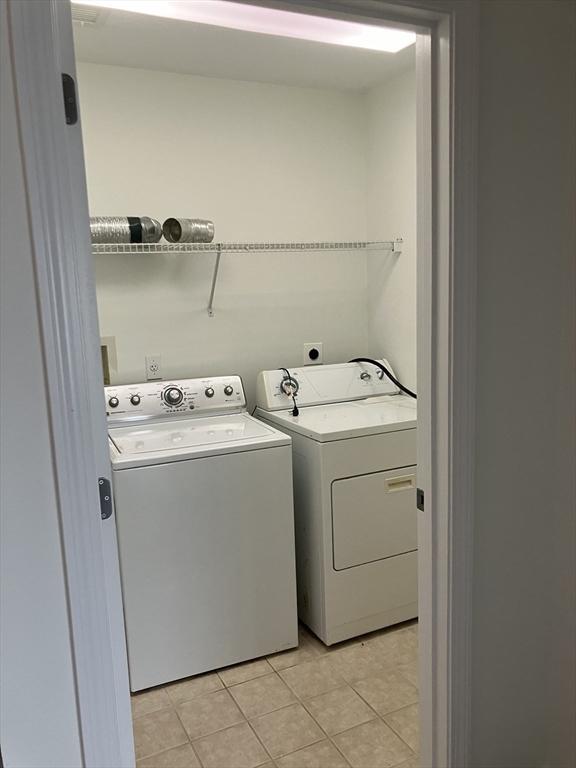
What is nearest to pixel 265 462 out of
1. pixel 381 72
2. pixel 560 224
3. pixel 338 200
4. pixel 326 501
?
pixel 326 501

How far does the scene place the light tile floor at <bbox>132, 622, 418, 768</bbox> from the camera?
6.28 ft

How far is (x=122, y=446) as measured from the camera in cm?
227

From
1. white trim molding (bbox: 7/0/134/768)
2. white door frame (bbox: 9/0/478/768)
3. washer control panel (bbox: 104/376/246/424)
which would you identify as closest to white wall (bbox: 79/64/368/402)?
washer control panel (bbox: 104/376/246/424)

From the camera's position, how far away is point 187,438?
92.8 inches

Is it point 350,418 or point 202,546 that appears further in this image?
point 350,418

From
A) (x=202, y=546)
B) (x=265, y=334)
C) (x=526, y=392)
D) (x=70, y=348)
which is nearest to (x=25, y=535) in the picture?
(x=70, y=348)

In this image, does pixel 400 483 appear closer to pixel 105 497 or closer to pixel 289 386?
pixel 289 386

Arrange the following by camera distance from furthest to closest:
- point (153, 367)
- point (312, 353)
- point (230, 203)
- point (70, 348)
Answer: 1. point (312, 353)
2. point (230, 203)
3. point (153, 367)
4. point (70, 348)

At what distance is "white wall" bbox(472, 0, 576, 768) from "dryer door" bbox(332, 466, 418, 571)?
Answer: 0.91 metres

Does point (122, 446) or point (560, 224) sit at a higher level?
point (560, 224)

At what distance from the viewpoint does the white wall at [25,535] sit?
0.95 m

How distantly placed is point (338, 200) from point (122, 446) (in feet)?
5.45

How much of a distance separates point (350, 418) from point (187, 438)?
0.69 metres

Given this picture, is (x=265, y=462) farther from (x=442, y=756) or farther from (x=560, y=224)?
(x=560, y=224)
